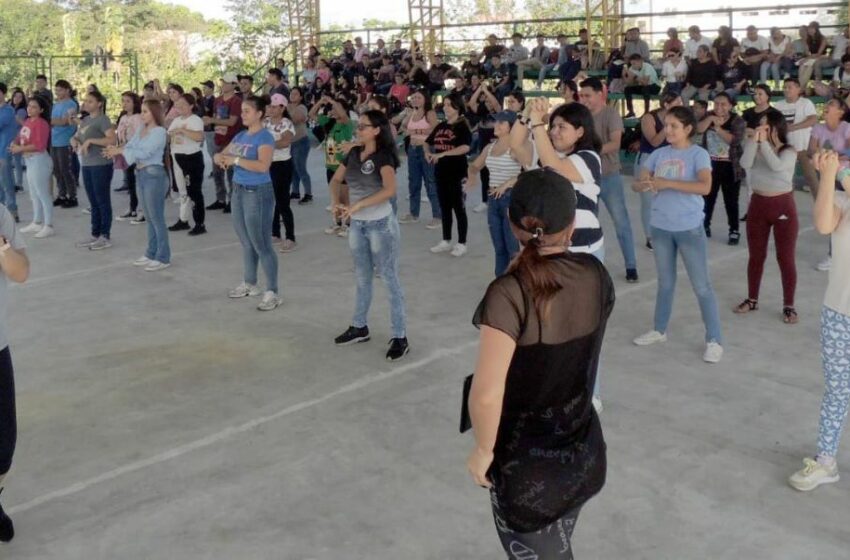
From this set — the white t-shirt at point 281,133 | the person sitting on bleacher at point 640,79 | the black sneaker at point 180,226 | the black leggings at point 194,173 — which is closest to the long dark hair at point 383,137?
the white t-shirt at point 281,133

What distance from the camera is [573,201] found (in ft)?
8.05

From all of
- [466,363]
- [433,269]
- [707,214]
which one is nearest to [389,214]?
[466,363]

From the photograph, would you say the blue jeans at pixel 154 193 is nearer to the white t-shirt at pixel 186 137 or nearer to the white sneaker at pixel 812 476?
the white t-shirt at pixel 186 137

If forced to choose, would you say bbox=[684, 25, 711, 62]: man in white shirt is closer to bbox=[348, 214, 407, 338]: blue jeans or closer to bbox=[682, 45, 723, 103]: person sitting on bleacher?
bbox=[682, 45, 723, 103]: person sitting on bleacher

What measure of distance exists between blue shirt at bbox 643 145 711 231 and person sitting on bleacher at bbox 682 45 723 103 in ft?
33.1

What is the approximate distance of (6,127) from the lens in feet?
36.6

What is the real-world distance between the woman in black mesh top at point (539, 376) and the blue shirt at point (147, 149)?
668 cm

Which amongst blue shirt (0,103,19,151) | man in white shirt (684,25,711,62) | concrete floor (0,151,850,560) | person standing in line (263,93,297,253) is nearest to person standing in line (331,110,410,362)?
concrete floor (0,151,850,560)

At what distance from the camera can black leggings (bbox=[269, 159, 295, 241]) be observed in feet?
31.7

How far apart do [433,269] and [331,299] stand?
1.34 metres

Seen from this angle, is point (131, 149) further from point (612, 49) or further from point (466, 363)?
point (612, 49)

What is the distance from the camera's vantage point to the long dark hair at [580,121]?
15.0 feet

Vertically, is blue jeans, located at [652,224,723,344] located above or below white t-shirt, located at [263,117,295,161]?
below

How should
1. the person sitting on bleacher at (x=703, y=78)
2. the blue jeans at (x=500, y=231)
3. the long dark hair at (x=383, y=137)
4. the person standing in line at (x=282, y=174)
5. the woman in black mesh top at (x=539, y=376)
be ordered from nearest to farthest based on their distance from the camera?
1. the woman in black mesh top at (x=539, y=376)
2. the long dark hair at (x=383, y=137)
3. the blue jeans at (x=500, y=231)
4. the person standing in line at (x=282, y=174)
5. the person sitting on bleacher at (x=703, y=78)
